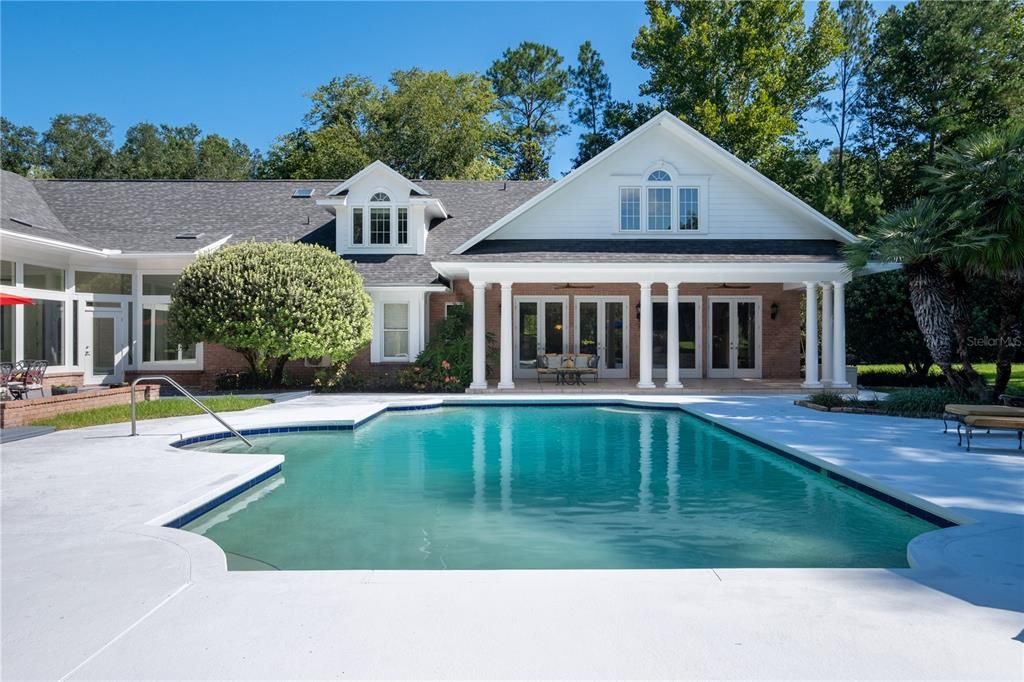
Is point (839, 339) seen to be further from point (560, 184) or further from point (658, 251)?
point (560, 184)

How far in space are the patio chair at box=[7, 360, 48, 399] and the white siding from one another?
447 inches

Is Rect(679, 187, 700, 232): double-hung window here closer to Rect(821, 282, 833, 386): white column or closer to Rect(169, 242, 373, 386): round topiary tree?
Rect(821, 282, 833, 386): white column

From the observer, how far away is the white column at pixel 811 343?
18578mm

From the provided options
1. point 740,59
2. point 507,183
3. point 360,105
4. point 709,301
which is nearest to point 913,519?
point 709,301

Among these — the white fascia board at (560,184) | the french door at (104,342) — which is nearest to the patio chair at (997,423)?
the white fascia board at (560,184)

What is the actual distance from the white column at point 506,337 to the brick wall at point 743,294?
114 inches

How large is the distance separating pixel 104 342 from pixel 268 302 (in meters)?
5.92

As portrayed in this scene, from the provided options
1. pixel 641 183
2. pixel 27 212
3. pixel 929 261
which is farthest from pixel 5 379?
pixel 929 261

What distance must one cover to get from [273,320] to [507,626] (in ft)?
46.5

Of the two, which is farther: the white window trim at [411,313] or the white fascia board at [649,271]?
the white window trim at [411,313]

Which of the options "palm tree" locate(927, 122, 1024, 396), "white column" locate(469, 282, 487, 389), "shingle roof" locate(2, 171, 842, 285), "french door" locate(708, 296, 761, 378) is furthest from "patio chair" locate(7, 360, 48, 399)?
"palm tree" locate(927, 122, 1024, 396)

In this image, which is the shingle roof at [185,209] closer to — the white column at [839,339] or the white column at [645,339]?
the white column at [645,339]

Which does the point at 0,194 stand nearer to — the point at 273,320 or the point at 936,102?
the point at 273,320

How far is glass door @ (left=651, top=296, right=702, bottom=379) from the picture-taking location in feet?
72.4
